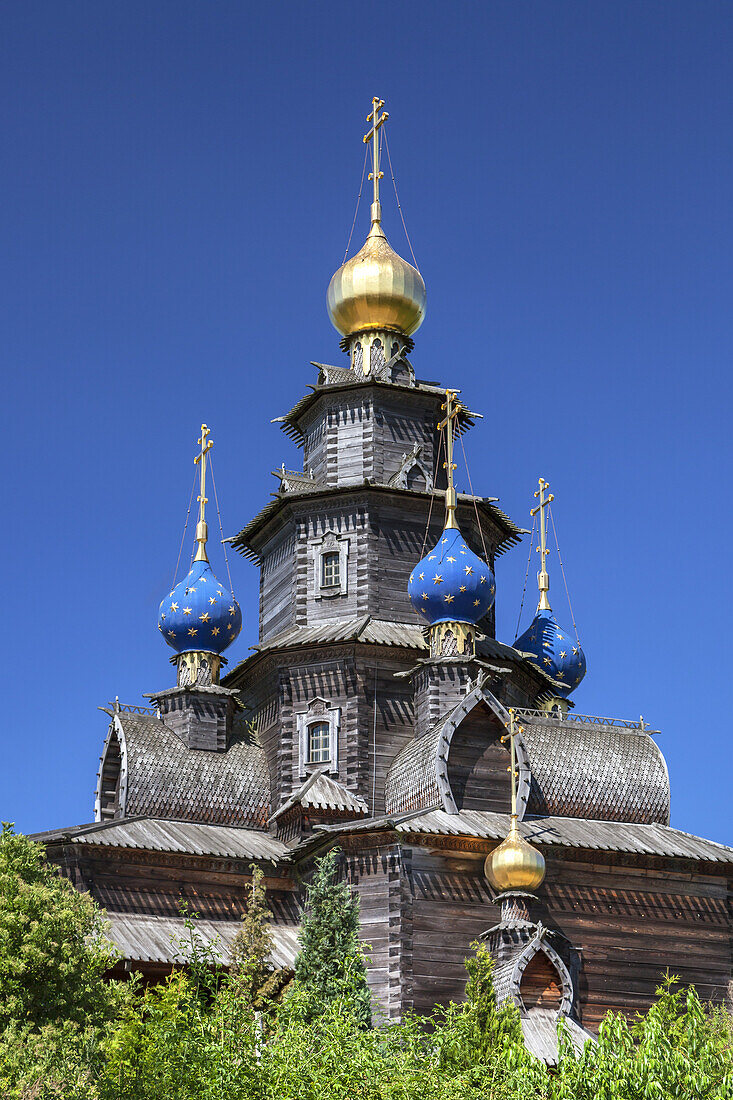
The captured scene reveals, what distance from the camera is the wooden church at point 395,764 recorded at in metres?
26.5

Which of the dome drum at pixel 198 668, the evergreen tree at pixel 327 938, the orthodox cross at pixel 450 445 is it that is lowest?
the evergreen tree at pixel 327 938

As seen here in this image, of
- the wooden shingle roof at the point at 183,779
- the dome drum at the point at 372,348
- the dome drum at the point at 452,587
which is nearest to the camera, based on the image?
the dome drum at the point at 452,587

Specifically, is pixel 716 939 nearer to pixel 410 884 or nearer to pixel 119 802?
pixel 410 884

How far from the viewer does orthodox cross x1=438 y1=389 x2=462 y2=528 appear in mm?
30781

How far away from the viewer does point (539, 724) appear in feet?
98.8

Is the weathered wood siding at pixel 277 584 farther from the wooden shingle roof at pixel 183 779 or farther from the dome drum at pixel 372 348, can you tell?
the dome drum at pixel 372 348

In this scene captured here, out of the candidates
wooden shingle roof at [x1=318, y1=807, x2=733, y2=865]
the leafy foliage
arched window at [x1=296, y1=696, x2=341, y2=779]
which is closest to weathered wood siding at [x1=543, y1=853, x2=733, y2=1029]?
wooden shingle roof at [x1=318, y1=807, x2=733, y2=865]

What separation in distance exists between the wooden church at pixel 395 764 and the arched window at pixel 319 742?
42 mm

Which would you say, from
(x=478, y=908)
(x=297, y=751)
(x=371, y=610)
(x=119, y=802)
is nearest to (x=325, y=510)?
(x=371, y=610)

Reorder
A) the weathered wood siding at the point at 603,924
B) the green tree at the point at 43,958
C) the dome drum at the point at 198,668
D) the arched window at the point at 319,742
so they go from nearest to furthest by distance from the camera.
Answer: the green tree at the point at 43,958, the weathered wood siding at the point at 603,924, the arched window at the point at 319,742, the dome drum at the point at 198,668

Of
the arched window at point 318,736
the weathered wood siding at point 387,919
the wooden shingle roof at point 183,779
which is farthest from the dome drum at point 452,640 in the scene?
the weathered wood siding at point 387,919

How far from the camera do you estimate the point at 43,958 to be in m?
20.1

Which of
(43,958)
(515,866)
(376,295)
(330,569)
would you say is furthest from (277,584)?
(43,958)

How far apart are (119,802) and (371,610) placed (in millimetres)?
5793
